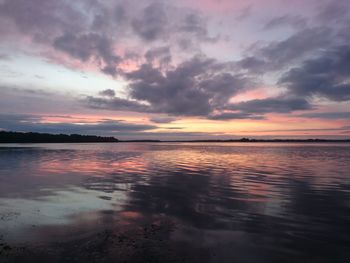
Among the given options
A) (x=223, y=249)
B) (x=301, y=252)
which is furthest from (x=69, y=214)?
(x=301, y=252)

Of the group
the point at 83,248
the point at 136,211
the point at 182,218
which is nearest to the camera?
the point at 83,248

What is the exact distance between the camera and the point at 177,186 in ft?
77.6

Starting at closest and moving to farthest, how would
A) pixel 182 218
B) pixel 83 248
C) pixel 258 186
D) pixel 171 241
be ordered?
1. pixel 83 248
2. pixel 171 241
3. pixel 182 218
4. pixel 258 186

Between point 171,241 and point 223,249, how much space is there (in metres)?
1.75

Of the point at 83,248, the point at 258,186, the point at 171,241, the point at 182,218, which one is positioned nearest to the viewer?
the point at 83,248

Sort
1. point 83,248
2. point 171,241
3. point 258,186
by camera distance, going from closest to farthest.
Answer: point 83,248
point 171,241
point 258,186

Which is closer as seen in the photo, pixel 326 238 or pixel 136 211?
pixel 326 238

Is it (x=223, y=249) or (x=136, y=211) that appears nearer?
(x=223, y=249)

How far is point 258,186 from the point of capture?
2298 cm

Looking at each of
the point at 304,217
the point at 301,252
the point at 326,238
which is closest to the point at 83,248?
the point at 301,252

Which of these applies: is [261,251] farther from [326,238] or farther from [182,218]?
[182,218]

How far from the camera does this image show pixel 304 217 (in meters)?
14.3

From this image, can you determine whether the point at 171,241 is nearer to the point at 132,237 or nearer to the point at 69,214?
the point at 132,237

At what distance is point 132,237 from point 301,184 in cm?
1681
